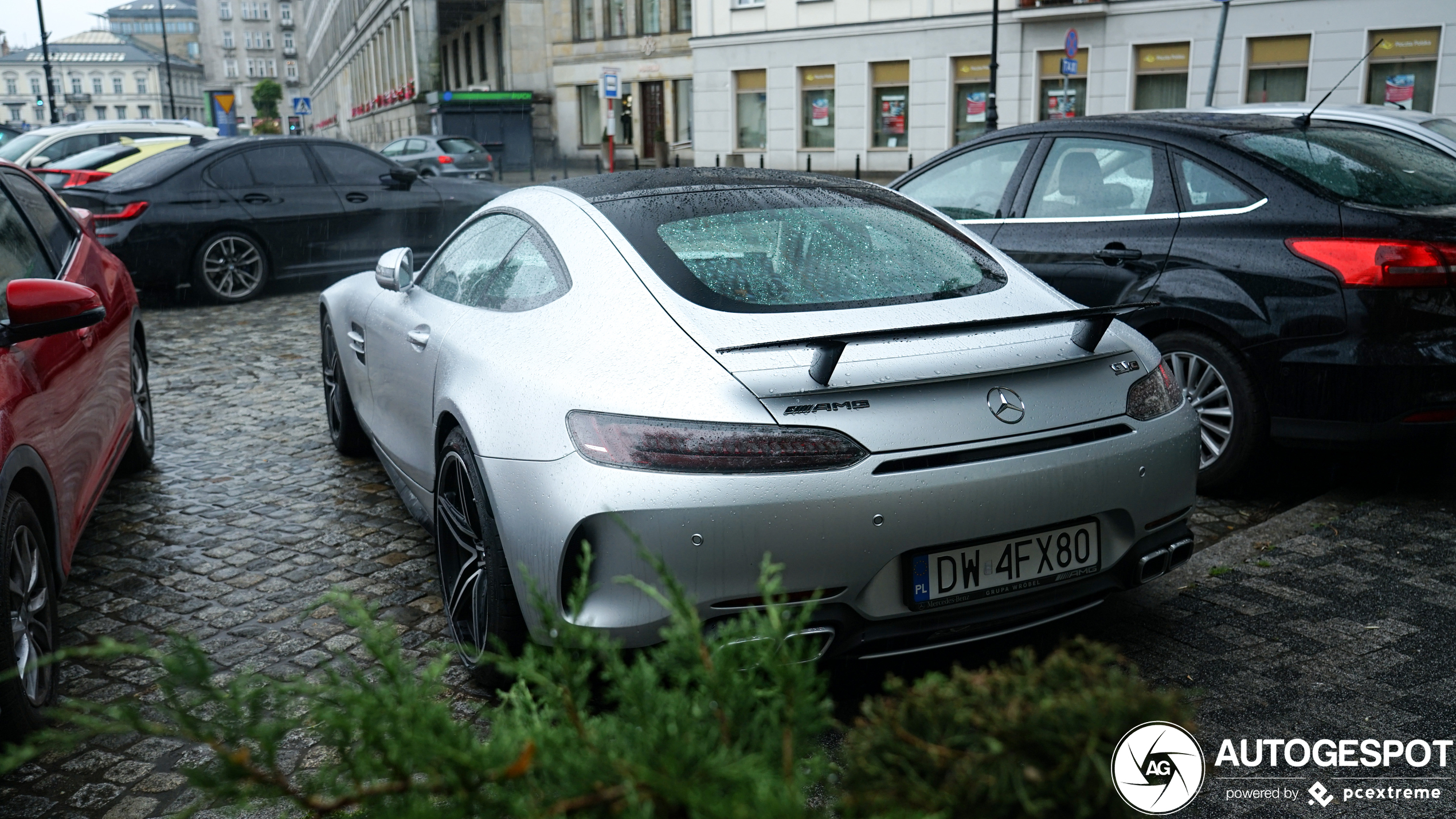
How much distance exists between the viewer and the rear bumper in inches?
111

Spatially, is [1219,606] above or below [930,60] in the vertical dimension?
below

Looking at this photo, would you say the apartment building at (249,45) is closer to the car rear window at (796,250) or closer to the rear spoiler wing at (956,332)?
the car rear window at (796,250)

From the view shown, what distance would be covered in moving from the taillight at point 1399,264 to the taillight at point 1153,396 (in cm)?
157

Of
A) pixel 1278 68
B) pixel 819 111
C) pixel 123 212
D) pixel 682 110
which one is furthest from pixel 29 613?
pixel 682 110

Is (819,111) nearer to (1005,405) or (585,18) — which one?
(585,18)

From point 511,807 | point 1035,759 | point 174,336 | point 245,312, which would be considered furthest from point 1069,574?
point 245,312

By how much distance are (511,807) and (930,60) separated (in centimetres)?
3507

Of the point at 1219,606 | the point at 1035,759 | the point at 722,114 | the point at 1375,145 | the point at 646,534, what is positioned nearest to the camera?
the point at 1035,759

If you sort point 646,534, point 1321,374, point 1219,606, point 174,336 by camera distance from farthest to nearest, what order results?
1. point 174,336
2. point 1321,374
3. point 1219,606
4. point 646,534

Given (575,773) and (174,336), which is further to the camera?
(174,336)

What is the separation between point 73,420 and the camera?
4043 mm

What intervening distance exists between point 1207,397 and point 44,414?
4265 mm

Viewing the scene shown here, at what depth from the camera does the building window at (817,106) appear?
3750cm

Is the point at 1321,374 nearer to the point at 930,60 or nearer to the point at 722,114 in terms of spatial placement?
the point at 930,60
